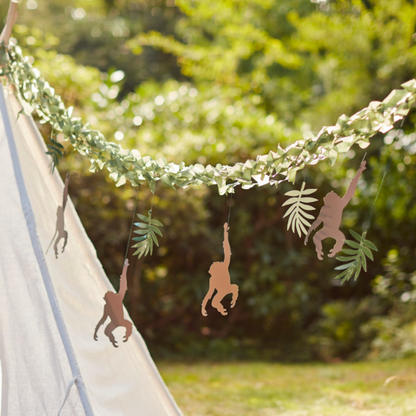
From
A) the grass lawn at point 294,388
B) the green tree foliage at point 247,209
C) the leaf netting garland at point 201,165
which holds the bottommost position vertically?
the grass lawn at point 294,388

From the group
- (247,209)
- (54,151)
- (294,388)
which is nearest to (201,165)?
(54,151)

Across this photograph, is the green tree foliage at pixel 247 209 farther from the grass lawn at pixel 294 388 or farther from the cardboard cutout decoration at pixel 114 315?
the cardboard cutout decoration at pixel 114 315

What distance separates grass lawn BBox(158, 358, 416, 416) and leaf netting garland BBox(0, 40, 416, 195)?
2.09 meters

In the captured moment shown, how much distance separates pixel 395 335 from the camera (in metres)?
4.94

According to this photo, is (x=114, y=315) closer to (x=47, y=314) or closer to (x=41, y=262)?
(x=47, y=314)

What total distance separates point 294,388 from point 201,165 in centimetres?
288

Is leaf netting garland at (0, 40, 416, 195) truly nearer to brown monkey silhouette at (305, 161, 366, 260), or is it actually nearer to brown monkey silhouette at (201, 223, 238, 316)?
brown monkey silhouette at (305, 161, 366, 260)

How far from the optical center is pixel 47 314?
1.72 metres

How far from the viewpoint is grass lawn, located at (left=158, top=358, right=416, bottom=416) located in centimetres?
320

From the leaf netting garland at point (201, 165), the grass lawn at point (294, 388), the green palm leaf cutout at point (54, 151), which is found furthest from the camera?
the grass lawn at point (294, 388)

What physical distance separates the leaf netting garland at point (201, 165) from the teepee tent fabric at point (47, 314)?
0.20 metres

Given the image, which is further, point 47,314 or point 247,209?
point 247,209

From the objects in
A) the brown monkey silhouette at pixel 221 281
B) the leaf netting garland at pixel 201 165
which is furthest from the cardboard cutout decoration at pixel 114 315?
the leaf netting garland at pixel 201 165

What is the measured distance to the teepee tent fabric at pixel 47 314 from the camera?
171 cm
